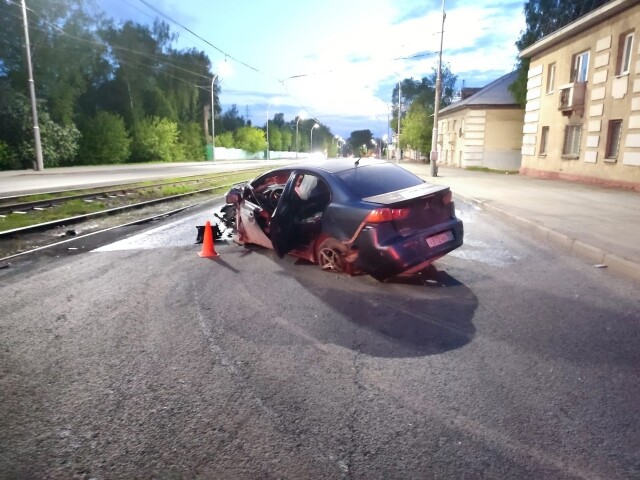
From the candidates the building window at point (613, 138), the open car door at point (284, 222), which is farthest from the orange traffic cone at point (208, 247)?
the building window at point (613, 138)

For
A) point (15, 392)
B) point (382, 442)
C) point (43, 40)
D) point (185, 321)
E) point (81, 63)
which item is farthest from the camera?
point (81, 63)

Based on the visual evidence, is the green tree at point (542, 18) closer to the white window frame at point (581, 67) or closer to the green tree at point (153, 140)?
the white window frame at point (581, 67)

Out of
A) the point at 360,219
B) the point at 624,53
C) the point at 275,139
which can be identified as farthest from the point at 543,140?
the point at 275,139

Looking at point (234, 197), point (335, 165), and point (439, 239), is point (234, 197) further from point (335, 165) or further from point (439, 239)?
point (439, 239)

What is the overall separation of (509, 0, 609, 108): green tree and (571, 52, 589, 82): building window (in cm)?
1162

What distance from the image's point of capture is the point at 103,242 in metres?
7.77

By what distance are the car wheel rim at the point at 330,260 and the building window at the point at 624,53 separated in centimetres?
1769

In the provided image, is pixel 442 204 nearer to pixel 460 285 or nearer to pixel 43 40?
pixel 460 285

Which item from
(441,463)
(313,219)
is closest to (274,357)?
(441,463)

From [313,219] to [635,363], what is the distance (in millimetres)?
3685

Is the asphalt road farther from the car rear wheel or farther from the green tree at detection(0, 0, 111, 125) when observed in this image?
the green tree at detection(0, 0, 111, 125)

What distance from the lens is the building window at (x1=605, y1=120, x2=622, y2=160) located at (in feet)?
58.3

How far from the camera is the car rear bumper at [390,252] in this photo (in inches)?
187

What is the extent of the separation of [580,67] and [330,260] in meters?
21.2
